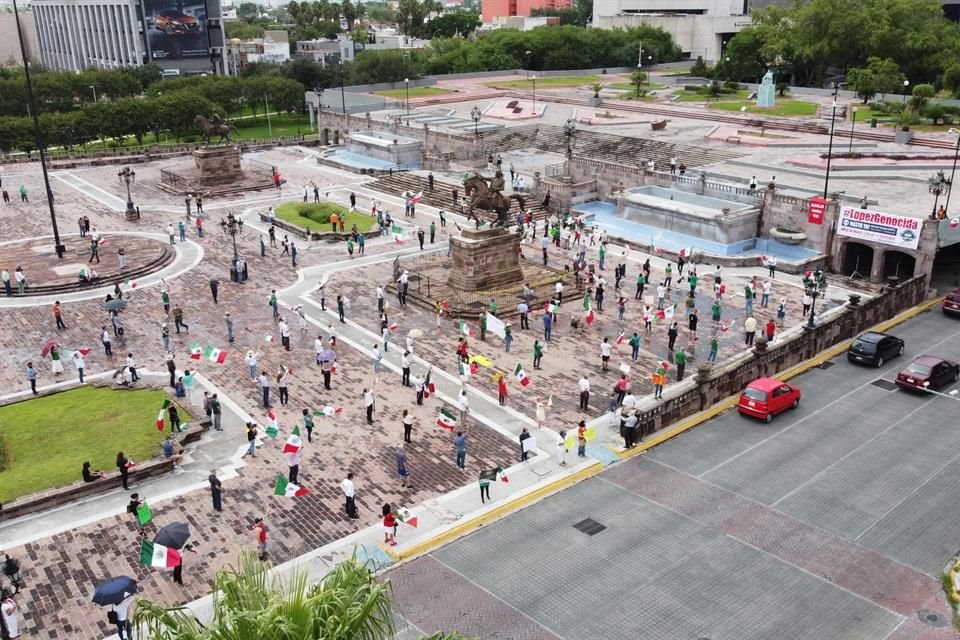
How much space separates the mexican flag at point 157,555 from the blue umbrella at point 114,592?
A: 67 centimetres

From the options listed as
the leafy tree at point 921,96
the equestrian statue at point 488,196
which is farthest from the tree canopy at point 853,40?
the equestrian statue at point 488,196

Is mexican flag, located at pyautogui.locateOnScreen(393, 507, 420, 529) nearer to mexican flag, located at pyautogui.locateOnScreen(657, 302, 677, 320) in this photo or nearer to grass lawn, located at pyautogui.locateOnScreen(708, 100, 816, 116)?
mexican flag, located at pyautogui.locateOnScreen(657, 302, 677, 320)

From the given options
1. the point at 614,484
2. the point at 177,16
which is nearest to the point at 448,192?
the point at 614,484

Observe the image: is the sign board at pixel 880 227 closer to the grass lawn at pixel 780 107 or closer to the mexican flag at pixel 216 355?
the mexican flag at pixel 216 355

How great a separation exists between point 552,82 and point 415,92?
834 inches

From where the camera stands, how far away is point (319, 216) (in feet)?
161

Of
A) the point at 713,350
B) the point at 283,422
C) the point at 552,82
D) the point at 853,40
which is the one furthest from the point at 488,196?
the point at 552,82

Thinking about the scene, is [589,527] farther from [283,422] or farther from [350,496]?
[283,422]

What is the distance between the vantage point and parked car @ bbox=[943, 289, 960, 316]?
3544cm

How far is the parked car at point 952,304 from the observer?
3544 cm

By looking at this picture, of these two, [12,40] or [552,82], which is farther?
[12,40]

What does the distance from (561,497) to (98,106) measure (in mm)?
69943

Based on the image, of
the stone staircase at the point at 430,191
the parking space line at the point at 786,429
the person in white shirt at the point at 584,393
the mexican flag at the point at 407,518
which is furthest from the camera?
the stone staircase at the point at 430,191

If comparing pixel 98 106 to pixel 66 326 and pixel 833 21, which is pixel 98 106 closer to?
pixel 66 326
